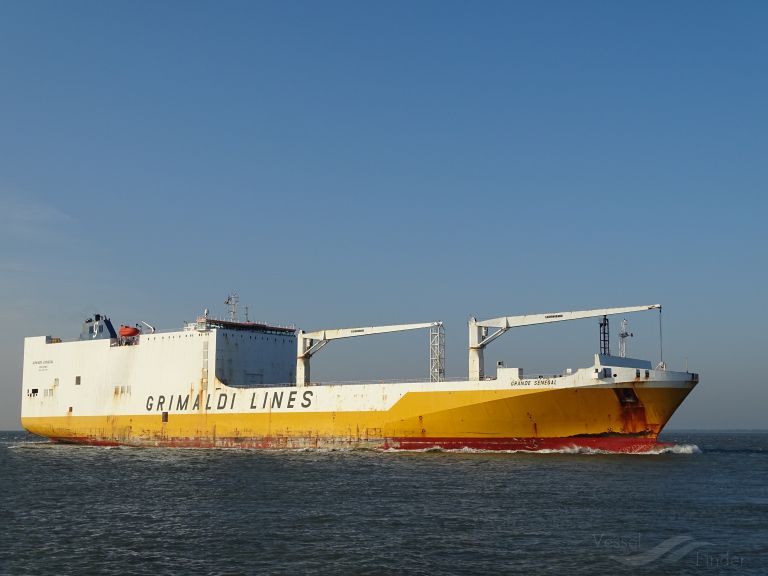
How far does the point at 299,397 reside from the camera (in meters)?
41.0

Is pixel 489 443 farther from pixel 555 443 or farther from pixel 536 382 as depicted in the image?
pixel 536 382

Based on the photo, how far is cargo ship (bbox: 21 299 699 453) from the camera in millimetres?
33375

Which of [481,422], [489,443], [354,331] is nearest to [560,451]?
[489,443]

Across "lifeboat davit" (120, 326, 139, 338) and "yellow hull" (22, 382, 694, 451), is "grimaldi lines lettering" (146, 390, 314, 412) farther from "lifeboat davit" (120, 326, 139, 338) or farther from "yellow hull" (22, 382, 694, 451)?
"lifeboat davit" (120, 326, 139, 338)

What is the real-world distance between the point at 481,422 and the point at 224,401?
54.5 ft

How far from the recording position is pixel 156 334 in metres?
47.6

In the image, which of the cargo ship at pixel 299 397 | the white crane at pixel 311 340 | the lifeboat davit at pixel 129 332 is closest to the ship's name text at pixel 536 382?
the cargo ship at pixel 299 397

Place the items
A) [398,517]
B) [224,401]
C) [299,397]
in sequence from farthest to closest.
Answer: [224,401] < [299,397] < [398,517]

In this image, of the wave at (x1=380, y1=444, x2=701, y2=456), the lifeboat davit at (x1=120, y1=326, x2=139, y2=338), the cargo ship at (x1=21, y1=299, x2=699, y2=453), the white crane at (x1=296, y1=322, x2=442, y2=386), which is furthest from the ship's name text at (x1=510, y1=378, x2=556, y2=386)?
the lifeboat davit at (x1=120, y1=326, x2=139, y2=338)

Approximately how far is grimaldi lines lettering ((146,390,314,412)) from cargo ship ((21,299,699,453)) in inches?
3.3

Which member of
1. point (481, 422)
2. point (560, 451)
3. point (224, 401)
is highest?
point (224, 401)

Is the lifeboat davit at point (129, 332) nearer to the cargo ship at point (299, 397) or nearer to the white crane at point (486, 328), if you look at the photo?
the cargo ship at point (299, 397)

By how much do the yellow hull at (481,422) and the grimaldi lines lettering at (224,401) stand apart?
0.52 m

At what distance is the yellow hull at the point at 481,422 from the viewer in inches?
1308
